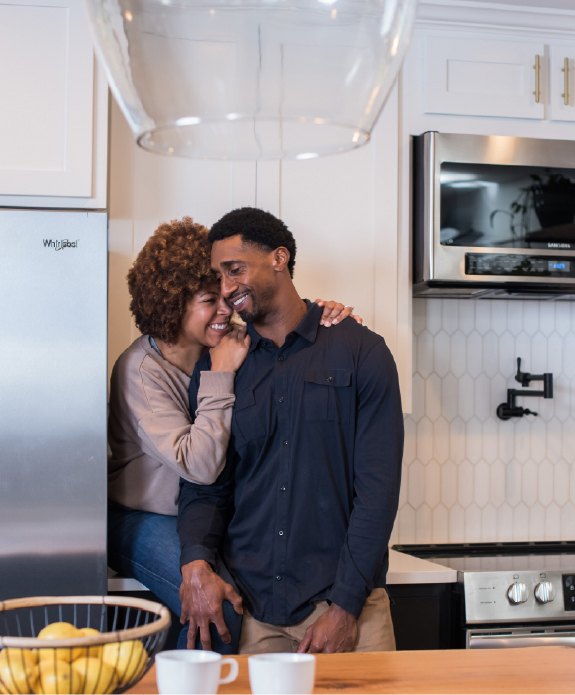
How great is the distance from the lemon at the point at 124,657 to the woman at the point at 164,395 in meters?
1.12

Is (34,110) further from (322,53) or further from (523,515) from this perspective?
(523,515)

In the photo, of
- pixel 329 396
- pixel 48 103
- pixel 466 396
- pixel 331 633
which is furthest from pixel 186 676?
pixel 466 396

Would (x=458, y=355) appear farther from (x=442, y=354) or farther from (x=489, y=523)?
(x=489, y=523)

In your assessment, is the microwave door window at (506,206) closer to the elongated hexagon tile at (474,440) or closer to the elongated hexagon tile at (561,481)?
the elongated hexagon tile at (474,440)

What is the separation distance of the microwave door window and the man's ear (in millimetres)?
749

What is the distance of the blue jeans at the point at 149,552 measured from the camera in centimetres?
226

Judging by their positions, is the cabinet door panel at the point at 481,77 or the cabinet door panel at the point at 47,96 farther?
the cabinet door panel at the point at 481,77

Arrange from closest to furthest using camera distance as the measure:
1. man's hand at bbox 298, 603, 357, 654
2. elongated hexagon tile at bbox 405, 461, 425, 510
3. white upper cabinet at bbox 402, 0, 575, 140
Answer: man's hand at bbox 298, 603, 357, 654
white upper cabinet at bbox 402, 0, 575, 140
elongated hexagon tile at bbox 405, 461, 425, 510

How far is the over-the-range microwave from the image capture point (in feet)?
9.30

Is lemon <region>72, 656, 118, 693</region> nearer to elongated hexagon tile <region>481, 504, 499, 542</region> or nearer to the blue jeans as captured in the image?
the blue jeans

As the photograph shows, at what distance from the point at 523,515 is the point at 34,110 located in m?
2.05

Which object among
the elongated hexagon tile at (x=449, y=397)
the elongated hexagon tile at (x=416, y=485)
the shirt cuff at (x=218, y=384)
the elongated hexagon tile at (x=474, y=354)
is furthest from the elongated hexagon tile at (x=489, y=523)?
the shirt cuff at (x=218, y=384)

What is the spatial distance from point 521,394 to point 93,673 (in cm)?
242

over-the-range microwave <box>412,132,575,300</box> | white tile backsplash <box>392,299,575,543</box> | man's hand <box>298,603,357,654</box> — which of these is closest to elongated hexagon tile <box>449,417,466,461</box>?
white tile backsplash <box>392,299,575,543</box>
